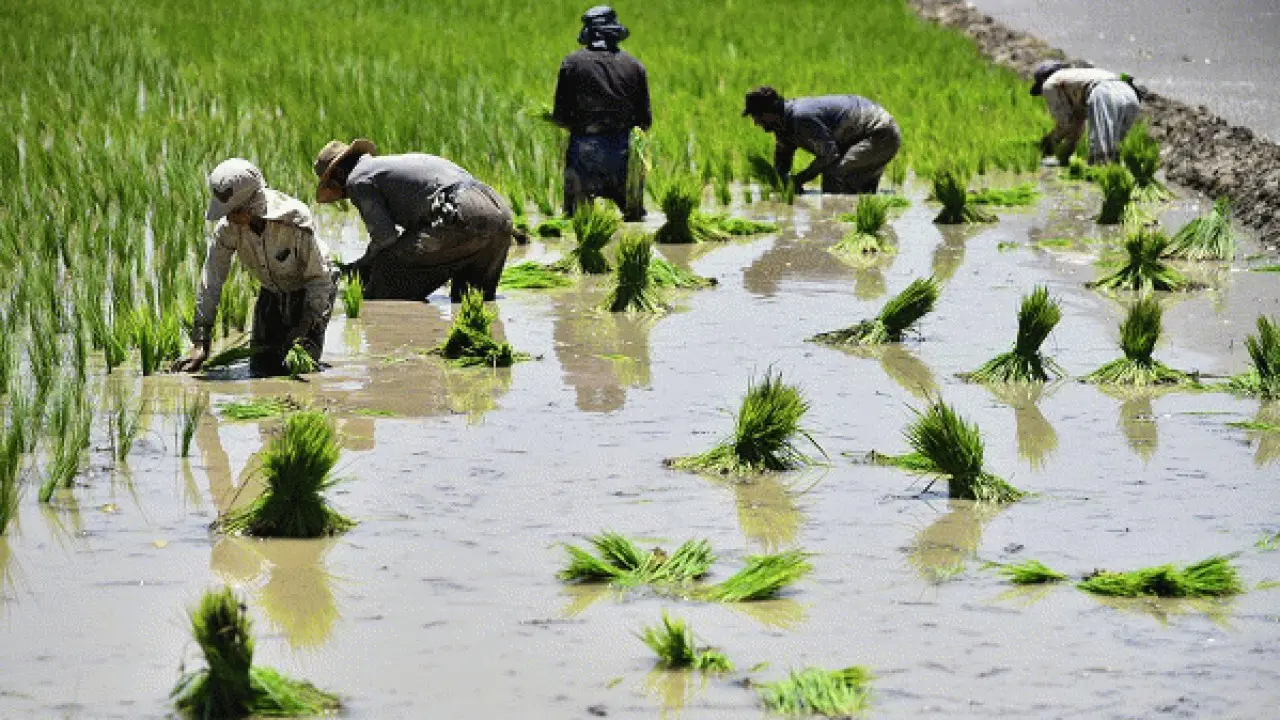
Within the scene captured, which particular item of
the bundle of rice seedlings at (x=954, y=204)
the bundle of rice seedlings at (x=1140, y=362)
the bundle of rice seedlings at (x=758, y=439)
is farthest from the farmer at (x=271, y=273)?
the bundle of rice seedlings at (x=954, y=204)

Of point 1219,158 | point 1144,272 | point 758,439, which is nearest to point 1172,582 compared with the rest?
point 758,439

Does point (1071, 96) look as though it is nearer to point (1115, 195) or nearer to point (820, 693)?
point (1115, 195)

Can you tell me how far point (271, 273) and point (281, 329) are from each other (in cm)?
22

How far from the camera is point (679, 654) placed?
4.06m

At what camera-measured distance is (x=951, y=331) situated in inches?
309

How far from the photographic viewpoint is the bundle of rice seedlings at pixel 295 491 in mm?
4898

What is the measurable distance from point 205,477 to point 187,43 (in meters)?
11.0

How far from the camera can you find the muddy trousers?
22.7 feet

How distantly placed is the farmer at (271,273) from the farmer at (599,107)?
372 cm

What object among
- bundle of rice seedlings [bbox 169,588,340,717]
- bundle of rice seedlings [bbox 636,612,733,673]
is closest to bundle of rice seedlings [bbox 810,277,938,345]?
bundle of rice seedlings [bbox 636,612,733,673]

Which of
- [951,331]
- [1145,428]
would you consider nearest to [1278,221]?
[951,331]

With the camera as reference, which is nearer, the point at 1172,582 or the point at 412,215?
the point at 1172,582

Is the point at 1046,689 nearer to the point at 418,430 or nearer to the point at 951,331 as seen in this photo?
the point at 418,430

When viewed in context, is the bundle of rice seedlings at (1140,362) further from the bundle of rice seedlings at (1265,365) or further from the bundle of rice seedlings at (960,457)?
the bundle of rice seedlings at (960,457)
